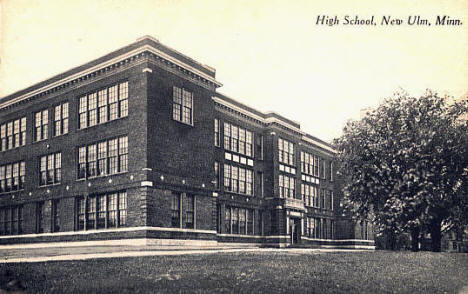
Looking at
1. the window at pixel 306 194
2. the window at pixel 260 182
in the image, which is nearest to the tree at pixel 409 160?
the window at pixel 260 182

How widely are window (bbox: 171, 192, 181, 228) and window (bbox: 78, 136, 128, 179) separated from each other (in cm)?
349

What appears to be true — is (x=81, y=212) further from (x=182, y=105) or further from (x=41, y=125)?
(x=182, y=105)

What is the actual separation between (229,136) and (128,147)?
1306cm

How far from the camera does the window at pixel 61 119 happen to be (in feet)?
118

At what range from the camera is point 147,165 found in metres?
30.3

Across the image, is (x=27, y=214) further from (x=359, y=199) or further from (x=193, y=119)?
(x=359, y=199)

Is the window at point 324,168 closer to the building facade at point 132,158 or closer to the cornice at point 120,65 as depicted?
the building facade at point 132,158

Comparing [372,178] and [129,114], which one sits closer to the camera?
[129,114]

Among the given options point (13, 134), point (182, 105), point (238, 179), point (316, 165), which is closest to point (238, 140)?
point (238, 179)

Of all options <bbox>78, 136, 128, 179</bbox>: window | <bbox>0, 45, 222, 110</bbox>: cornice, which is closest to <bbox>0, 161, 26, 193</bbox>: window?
<bbox>0, 45, 222, 110</bbox>: cornice

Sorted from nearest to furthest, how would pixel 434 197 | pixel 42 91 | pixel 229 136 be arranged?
pixel 434 197 < pixel 42 91 < pixel 229 136

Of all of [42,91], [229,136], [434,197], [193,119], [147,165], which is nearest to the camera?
[147,165]

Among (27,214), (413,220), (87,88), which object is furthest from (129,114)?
(413,220)

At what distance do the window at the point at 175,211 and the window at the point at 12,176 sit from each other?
13544 millimetres
